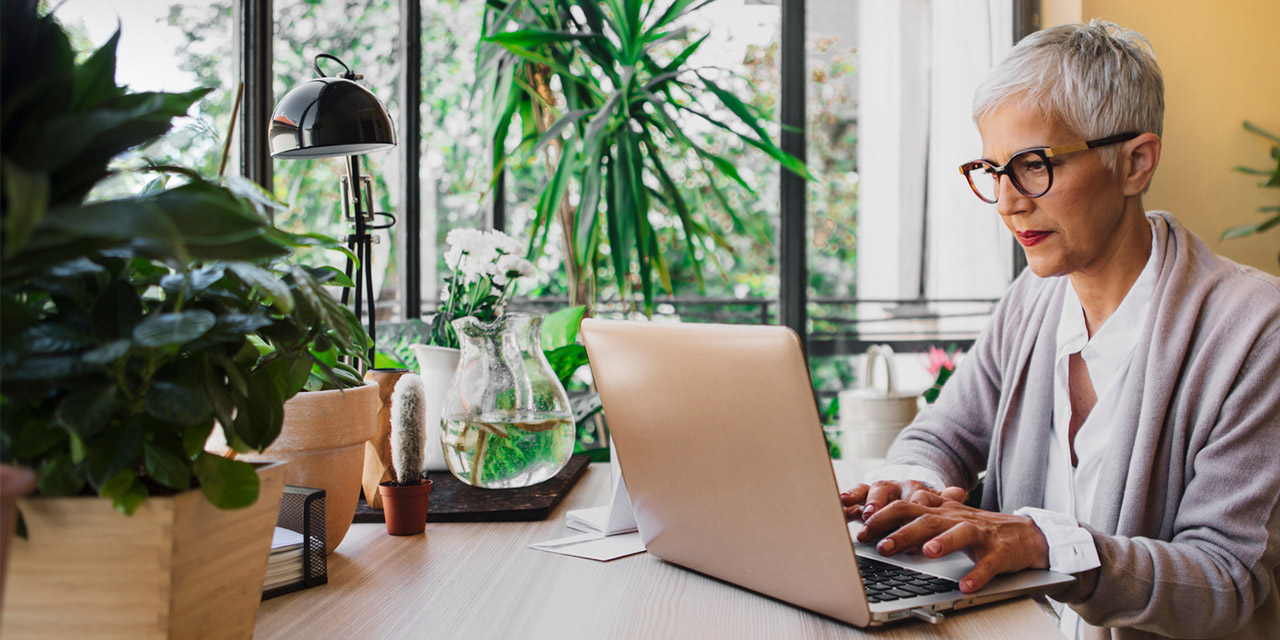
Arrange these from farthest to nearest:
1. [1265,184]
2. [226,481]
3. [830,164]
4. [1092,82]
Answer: [830,164], [1265,184], [1092,82], [226,481]

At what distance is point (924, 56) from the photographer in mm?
3303

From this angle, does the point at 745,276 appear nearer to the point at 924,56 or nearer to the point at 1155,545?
the point at 924,56

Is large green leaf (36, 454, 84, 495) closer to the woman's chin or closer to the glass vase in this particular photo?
the glass vase

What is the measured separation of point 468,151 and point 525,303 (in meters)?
0.65

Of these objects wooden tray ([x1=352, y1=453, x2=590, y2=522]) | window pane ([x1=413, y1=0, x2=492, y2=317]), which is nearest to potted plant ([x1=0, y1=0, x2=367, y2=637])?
wooden tray ([x1=352, y1=453, x2=590, y2=522])

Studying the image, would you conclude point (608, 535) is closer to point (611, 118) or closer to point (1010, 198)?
point (1010, 198)

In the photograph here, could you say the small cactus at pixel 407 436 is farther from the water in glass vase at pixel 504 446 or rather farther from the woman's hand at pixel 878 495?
the woman's hand at pixel 878 495

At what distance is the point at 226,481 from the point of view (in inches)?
23.9

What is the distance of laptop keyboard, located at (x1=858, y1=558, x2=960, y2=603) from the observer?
82 centimetres

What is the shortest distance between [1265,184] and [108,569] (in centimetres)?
355

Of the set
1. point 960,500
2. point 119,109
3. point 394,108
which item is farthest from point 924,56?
point 119,109

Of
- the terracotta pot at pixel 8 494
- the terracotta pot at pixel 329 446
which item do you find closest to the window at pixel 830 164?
the terracotta pot at pixel 329 446

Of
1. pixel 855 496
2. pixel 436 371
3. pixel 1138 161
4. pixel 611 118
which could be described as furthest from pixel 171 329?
pixel 611 118

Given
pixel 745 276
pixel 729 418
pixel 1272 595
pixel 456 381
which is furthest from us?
pixel 745 276
